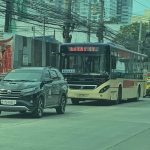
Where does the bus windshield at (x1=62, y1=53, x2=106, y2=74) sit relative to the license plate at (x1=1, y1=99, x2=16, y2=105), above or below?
above

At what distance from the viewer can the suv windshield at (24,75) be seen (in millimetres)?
18891

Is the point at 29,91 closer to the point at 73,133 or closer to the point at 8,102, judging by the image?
the point at 8,102

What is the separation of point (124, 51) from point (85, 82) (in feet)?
16.5

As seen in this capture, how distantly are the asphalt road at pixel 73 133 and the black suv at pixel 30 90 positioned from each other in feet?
1.46

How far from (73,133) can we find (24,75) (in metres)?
5.47

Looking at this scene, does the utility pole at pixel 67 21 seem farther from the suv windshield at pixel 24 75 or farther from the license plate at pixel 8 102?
the license plate at pixel 8 102

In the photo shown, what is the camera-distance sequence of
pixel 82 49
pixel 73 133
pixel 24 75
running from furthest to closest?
pixel 82 49
pixel 24 75
pixel 73 133

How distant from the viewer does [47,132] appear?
14.1 metres

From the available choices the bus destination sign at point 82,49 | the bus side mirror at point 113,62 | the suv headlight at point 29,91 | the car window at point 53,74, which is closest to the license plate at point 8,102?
the suv headlight at point 29,91

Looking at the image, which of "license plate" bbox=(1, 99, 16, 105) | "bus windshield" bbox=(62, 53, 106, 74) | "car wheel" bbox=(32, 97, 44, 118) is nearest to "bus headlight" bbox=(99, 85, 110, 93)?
"bus windshield" bbox=(62, 53, 106, 74)

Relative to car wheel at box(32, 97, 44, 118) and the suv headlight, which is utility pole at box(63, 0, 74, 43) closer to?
car wheel at box(32, 97, 44, 118)

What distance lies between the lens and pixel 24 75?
1916 centimetres

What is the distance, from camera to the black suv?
58.7ft

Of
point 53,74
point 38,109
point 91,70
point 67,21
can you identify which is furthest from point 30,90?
point 67,21
